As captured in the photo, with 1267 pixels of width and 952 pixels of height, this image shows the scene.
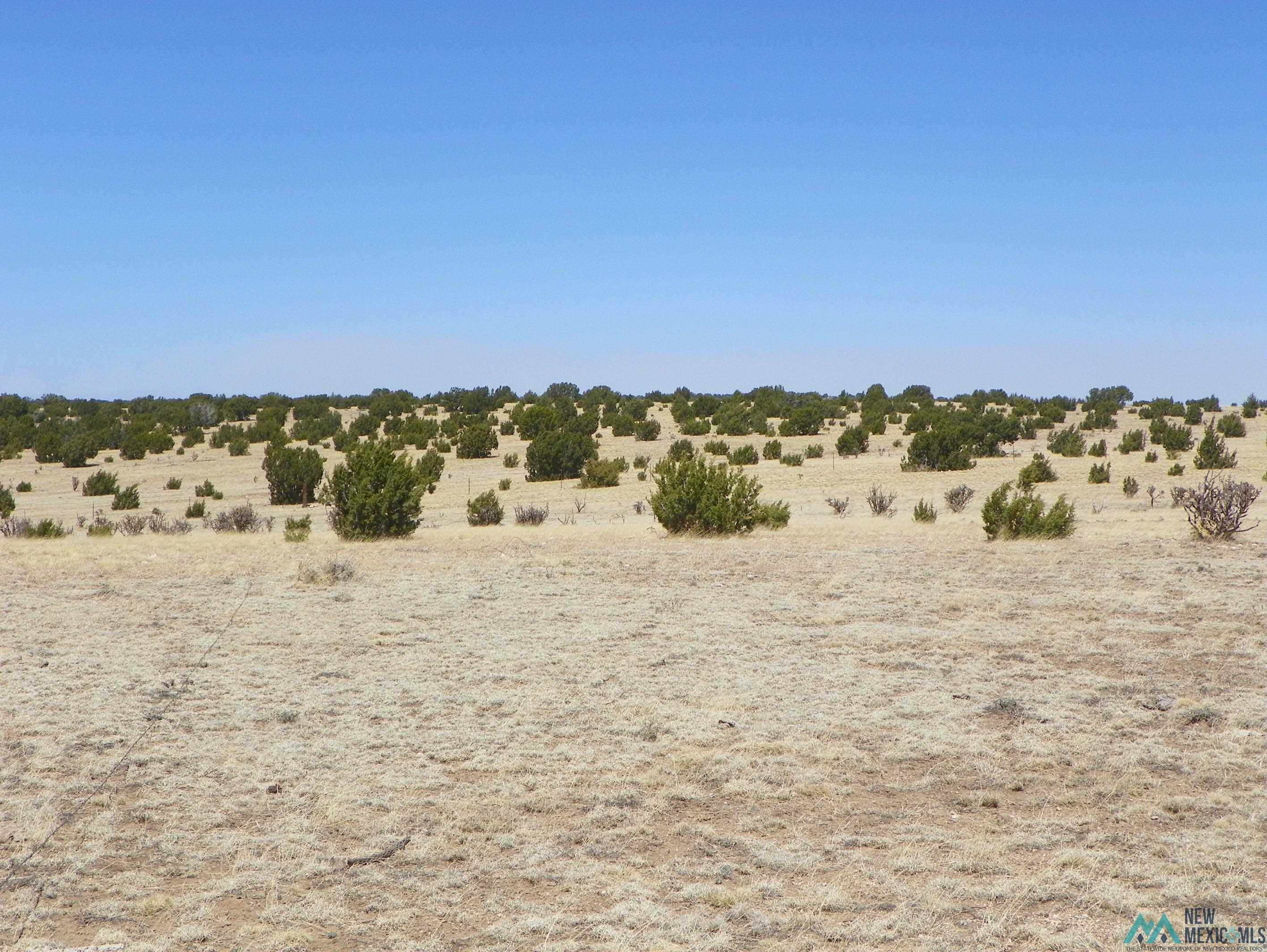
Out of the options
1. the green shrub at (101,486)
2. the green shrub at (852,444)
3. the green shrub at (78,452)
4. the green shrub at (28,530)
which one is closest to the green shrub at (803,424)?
the green shrub at (852,444)

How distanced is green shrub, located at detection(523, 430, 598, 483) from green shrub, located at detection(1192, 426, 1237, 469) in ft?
64.3

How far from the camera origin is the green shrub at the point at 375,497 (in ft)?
68.0

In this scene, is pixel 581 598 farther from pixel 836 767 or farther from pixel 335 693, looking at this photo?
pixel 836 767

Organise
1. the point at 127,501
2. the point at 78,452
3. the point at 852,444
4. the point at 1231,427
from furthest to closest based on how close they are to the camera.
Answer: the point at 1231,427 → the point at 78,452 → the point at 852,444 → the point at 127,501

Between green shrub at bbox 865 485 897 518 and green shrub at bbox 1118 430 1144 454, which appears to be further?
green shrub at bbox 1118 430 1144 454

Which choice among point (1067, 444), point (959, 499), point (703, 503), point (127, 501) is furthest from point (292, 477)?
point (1067, 444)

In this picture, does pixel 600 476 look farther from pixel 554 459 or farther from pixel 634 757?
pixel 634 757

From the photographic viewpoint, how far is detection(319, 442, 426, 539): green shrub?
20719 mm

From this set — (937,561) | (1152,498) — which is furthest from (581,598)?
(1152,498)

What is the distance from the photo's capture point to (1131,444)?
40.5 metres

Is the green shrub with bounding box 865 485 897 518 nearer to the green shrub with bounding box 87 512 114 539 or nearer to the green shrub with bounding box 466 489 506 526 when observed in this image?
the green shrub with bounding box 466 489 506 526

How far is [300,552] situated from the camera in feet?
58.9

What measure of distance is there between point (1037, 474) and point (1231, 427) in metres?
17.0

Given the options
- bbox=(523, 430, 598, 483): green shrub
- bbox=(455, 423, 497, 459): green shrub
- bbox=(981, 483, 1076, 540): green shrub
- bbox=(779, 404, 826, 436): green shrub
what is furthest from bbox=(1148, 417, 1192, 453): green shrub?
bbox=(455, 423, 497, 459): green shrub
